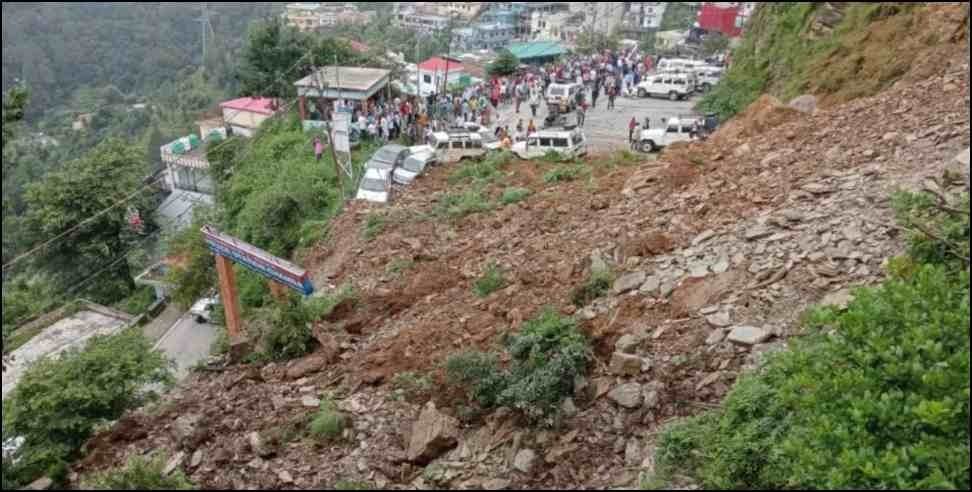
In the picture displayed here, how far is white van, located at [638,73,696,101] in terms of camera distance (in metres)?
29.2

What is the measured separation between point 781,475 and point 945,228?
2.77 metres

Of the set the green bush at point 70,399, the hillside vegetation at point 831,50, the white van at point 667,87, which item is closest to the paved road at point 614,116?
the white van at point 667,87

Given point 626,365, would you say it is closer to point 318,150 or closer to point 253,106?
point 318,150

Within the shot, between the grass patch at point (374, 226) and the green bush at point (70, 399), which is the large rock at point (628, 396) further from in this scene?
the grass patch at point (374, 226)

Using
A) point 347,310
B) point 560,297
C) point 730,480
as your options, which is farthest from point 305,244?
point 730,480

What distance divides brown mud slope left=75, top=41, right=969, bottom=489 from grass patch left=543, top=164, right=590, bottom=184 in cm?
177

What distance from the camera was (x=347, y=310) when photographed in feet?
41.2

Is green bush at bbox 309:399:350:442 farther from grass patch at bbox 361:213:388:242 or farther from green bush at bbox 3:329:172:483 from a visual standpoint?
grass patch at bbox 361:213:388:242

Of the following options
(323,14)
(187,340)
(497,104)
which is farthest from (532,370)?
(323,14)

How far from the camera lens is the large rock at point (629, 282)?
10.2 m

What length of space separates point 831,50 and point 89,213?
22.7 m

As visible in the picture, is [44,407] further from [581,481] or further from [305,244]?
[305,244]

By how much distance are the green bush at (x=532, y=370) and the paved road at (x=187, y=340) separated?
13.7 metres

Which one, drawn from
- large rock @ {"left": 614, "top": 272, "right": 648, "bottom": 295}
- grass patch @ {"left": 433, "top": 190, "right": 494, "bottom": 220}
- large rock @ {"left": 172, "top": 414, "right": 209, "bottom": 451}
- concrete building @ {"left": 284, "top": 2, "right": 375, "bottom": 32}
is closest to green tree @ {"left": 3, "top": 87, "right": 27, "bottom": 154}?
large rock @ {"left": 172, "top": 414, "right": 209, "bottom": 451}
